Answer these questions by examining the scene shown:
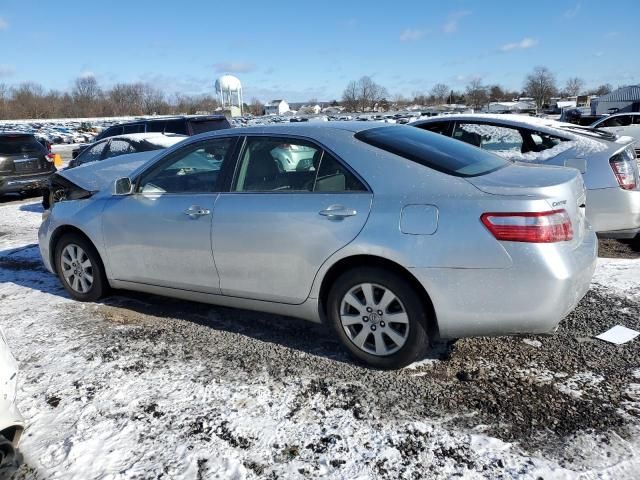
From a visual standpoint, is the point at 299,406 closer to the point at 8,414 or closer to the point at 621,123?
the point at 8,414

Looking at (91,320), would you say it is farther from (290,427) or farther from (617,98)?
(617,98)

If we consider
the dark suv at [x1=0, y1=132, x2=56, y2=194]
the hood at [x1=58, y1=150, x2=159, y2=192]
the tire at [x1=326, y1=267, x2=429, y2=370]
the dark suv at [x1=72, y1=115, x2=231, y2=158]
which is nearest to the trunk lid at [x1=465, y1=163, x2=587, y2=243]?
the tire at [x1=326, y1=267, x2=429, y2=370]

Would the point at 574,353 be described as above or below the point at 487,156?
below

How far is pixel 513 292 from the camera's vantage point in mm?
2906

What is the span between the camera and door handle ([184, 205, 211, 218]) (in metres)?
3.90

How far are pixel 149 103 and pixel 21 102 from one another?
2487cm

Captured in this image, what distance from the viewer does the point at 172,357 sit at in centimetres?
375

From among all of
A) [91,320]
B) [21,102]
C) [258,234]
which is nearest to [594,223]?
[258,234]

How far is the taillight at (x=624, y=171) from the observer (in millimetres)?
5252

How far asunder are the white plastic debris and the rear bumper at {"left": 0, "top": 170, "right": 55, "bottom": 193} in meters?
11.5

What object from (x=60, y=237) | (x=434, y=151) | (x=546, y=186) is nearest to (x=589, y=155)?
(x=434, y=151)

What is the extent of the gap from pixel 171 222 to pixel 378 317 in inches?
71.4

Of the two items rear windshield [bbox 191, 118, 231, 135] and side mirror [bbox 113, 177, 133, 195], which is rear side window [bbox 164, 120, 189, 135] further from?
side mirror [bbox 113, 177, 133, 195]

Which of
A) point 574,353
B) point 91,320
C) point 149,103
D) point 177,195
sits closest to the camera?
point 574,353
